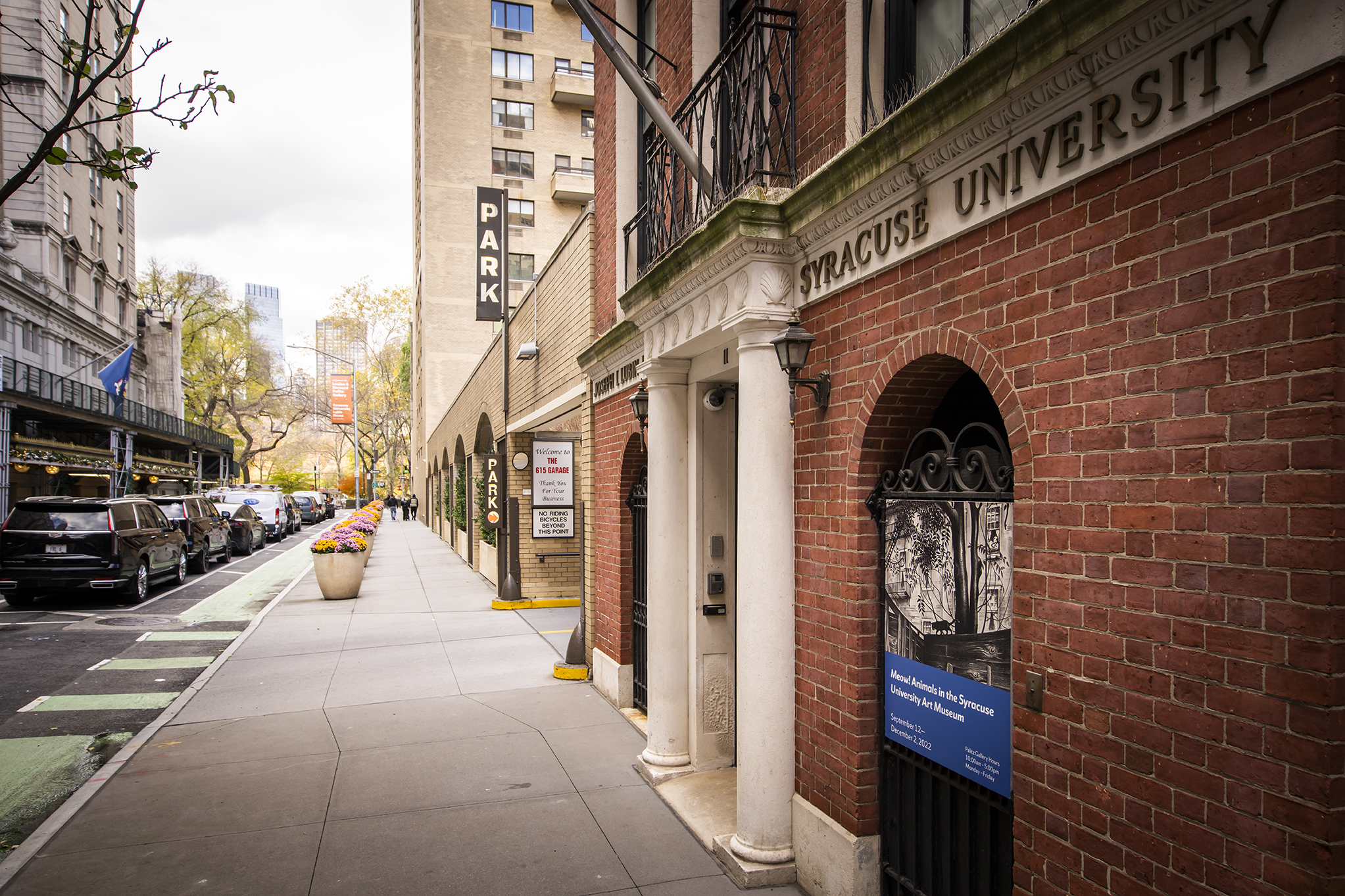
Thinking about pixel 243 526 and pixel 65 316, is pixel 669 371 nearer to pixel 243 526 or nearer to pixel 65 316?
pixel 243 526

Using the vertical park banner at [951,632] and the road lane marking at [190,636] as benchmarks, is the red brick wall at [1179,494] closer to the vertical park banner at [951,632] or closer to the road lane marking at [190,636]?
the vertical park banner at [951,632]

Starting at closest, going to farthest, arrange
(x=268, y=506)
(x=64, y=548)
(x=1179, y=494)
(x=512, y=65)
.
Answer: (x=1179, y=494) → (x=64, y=548) → (x=268, y=506) → (x=512, y=65)

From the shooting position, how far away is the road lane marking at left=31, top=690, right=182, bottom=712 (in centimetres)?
827

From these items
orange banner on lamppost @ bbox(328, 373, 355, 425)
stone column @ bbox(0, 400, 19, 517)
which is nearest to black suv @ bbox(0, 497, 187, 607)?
stone column @ bbox(0, 400, 19, 517)

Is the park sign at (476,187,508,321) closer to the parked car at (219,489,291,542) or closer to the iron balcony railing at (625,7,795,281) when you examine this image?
the iron balcony railing at (625,7,795,281)

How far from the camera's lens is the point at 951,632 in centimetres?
363

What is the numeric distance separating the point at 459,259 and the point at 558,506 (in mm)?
30660

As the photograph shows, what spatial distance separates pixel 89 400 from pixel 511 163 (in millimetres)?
21051

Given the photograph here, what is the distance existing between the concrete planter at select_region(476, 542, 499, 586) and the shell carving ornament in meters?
12.4

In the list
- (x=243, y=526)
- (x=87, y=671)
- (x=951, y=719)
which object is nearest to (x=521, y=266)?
(x=243, y=526)

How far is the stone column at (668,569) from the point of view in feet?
20.7

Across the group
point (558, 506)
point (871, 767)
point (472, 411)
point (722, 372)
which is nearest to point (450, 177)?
point (472, 411)

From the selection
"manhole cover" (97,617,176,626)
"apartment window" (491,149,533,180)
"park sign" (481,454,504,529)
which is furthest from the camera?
"apartment window" (491,149,533,180)

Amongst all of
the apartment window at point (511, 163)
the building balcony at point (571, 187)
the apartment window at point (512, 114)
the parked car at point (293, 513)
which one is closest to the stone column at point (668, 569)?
the building balcony at point (571, 187)
